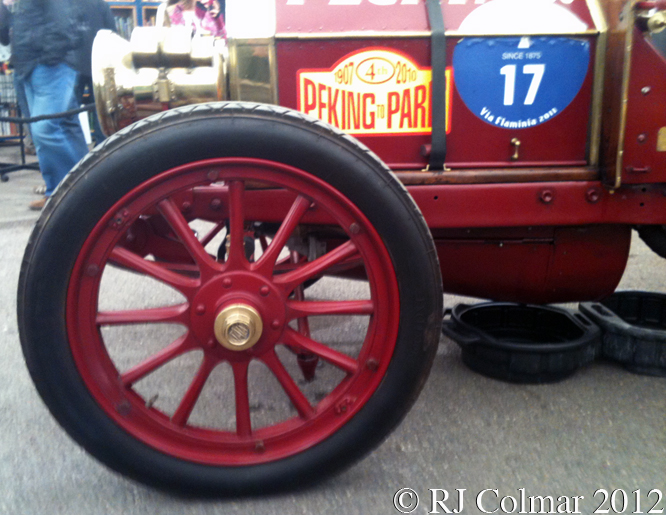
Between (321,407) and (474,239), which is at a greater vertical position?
(474,239)

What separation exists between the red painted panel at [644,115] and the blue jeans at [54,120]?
3.74 meters

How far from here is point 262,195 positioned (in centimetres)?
170

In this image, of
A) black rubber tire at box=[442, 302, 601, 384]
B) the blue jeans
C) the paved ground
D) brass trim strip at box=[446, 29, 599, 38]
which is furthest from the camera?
the blue jeans

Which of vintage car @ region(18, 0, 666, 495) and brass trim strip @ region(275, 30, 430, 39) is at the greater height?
brass trim strip @ region(275, 30, 430, 39)

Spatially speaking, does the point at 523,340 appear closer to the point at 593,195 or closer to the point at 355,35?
the point at 593,195

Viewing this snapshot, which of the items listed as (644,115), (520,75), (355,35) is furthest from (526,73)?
(355,35)

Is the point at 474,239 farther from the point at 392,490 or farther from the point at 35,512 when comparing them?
the point at 35,512

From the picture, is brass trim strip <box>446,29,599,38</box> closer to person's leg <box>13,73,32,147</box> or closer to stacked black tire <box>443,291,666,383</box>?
stacked black tire <box>443,291,666,383</box>

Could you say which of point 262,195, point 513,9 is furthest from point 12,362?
point 513,9

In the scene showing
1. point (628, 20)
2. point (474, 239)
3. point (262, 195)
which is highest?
point (628, 20)

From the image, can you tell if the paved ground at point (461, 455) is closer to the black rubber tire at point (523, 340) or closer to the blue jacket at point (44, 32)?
the black rubber tire at point (523, 340)

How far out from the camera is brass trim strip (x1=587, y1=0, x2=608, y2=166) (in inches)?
66.8

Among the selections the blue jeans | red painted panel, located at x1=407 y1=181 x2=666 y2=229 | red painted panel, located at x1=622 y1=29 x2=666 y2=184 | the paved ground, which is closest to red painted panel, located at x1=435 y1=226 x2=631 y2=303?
red painted panel, located at x1=407 y1=181 x2=666 y2=229

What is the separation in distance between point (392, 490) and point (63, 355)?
86cm
